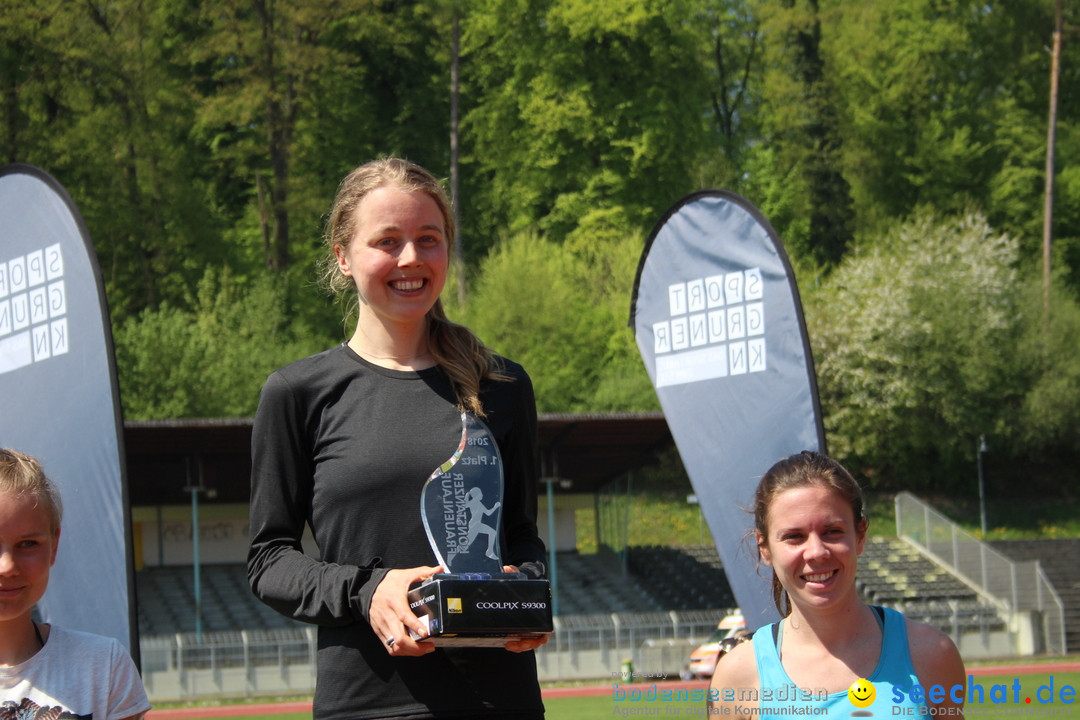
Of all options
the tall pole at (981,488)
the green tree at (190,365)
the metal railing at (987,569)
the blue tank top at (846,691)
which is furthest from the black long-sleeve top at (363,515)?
the tall pole at (981,488)

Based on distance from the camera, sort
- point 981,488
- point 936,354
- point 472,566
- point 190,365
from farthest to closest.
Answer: point 936,354
point 981,488
point 190,365
point 472,566

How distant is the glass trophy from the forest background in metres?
36.6

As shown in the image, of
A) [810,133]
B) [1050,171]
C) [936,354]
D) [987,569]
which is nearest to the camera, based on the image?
[987,569]

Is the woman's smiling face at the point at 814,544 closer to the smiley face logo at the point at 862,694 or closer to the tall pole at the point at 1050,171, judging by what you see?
the smiley face logo at the point at 862,694

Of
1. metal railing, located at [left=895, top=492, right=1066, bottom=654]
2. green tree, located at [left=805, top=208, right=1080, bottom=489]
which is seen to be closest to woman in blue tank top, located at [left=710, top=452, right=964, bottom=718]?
metal railing, located at [left=895, top=492, right=1066, bottom=654]

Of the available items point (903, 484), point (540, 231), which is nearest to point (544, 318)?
point (540, 231)

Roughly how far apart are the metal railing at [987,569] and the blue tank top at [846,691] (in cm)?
2724

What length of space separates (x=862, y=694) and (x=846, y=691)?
37 millimetres

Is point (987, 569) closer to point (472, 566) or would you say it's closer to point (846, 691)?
point (846, 691)

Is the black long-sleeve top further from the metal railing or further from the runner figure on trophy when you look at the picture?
the metal railing

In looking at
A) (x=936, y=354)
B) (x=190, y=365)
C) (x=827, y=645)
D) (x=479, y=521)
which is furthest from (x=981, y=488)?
(x=479, y=521)

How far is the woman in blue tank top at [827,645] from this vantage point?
10.4 ft

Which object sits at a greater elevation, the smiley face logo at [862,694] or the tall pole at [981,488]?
the tall pole at [981,488]

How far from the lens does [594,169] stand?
48.6 m
